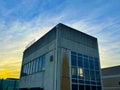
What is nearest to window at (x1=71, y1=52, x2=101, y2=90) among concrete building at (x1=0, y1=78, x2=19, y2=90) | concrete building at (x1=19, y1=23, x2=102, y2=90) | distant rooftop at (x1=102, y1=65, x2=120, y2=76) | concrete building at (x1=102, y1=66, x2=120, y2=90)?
concrete building at (x1=19, y1=23, x2=102, y2=90)

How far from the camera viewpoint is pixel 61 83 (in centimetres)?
1612

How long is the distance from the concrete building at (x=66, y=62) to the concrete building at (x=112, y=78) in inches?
885

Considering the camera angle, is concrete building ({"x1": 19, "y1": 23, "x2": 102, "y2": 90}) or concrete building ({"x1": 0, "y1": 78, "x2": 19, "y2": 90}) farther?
concrete building ({"x1": 0, "y1": 78, "x2": 19, "y2": 90})

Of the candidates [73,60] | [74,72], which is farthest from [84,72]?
[73,60]

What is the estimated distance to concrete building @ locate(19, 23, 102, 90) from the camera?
55.5 ft

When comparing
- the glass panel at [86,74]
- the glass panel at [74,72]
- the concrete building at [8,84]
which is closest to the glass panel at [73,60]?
the glass panel at [74,72]

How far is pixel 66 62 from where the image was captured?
17578 mm

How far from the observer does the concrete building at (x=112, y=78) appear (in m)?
40.0

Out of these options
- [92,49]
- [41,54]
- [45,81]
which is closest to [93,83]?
[92,49]

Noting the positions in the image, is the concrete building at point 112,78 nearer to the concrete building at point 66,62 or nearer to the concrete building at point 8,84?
the concrete building at point 66,62

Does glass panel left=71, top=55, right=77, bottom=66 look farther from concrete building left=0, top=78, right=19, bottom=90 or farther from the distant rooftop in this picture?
concrete building left=0, top=78, right=19, bottom=90

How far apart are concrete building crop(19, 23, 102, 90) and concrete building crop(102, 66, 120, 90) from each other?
73.8 feet

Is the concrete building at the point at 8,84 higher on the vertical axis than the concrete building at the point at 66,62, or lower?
lower

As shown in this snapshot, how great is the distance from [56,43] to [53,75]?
4.16 meters
